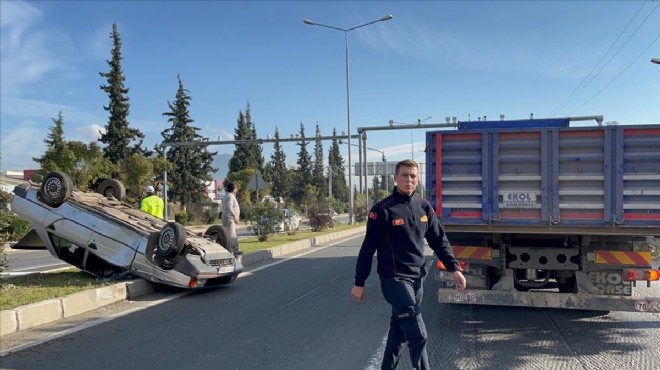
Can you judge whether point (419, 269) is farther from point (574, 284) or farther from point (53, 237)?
point (53, 237)

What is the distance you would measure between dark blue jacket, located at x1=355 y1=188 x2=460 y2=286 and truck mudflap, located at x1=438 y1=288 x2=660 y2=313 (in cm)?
188

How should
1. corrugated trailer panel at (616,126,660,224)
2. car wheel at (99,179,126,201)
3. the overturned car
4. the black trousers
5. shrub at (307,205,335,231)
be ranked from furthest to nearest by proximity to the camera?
shrub at (307,205,335,231) < car wheel at (99,179,126,201) < the overturned car < corrugated trailer panel at (616,126,660,224) < the black trousers

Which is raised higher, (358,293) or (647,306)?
(358,293)

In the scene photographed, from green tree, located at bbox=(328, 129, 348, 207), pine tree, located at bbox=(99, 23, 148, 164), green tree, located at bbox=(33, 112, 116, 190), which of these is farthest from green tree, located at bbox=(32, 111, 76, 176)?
green tree, located at bbox=(328, 129, 348, 207)

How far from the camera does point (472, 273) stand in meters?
6.22

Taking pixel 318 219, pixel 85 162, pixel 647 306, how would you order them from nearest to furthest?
pixel 647 306 < pixel 318 219 < pixel 85 162

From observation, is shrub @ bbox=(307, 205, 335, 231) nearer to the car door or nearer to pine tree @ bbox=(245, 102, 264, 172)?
the car door

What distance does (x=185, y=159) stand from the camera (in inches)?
1827

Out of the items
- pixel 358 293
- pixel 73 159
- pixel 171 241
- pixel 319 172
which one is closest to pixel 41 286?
pixel 171 241

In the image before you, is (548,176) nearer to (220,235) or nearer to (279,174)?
(220,235)

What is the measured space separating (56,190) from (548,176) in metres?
7.64

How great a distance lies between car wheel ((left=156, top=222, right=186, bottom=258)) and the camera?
7961 mm

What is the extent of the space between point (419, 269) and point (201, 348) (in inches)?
108

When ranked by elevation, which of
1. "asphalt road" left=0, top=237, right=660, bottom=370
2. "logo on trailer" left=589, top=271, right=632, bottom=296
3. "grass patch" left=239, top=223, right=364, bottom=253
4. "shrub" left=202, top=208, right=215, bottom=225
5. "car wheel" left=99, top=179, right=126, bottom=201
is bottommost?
"shrub" left=202, top=208, right=215, bottom=225
